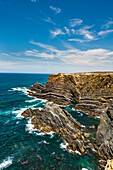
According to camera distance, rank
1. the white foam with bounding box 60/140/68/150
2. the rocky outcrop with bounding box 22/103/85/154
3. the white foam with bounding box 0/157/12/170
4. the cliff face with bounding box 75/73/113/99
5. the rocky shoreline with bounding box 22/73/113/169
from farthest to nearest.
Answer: the cliff face with bounding box 75/73/113/99
the rocky outcrop with bounding box 22/103/85/154
the white foam with bounding box 60/140/68/150
the rocky shoreline with bounding box 22/73/113/169
the white foam with bounding box 0/157/12/170

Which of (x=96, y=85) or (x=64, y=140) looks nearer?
(x=64, y=140)

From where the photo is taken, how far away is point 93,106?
160 ft

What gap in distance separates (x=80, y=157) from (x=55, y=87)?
49.7 meters

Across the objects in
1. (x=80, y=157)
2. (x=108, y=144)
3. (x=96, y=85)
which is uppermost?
(x=96, y=85)

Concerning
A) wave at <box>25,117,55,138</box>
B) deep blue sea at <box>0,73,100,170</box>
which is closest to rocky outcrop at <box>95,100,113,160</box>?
deep blue sea at <box>0,73,100,170</box>

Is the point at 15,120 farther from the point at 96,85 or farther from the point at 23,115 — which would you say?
the point at 96,85

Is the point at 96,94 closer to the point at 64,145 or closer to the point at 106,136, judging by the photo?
the point at 106,136

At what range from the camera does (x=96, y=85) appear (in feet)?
187

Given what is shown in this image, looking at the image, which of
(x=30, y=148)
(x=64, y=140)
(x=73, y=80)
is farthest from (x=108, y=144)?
(x=73, y=80)

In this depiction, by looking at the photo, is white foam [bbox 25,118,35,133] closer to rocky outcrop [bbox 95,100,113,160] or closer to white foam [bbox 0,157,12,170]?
white foam [bbox 0,157,12,170]

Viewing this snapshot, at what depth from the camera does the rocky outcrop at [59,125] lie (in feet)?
88.1

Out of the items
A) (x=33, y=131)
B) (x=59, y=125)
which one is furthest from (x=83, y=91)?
(x=33, y=131)

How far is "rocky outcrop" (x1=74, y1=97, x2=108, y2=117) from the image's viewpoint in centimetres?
4599

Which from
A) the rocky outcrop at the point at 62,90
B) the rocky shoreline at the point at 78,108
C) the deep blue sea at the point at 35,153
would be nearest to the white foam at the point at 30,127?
the deep blue sea at the point at 35,153
